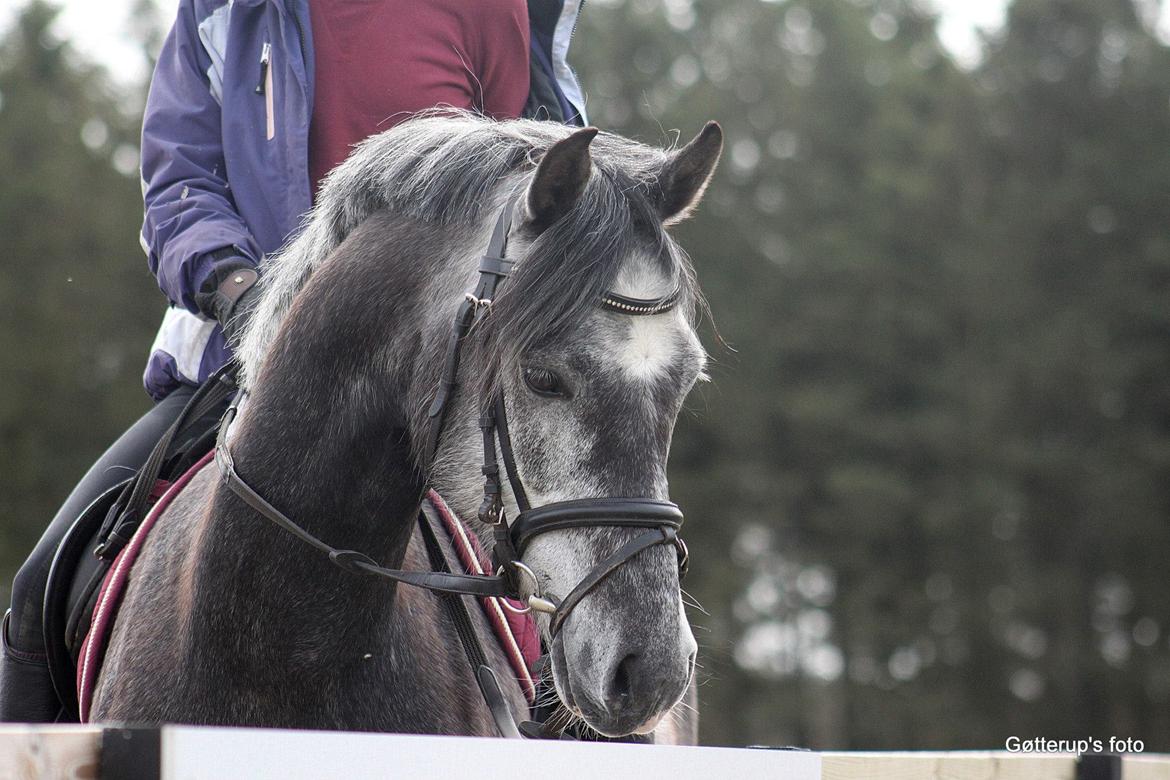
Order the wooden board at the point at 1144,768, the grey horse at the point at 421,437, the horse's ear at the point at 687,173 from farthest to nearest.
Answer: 1. the wooden board at the point at 1144,768
2. the horse's ear at the point at 687,173
3. the grey horse at the point at 421,437

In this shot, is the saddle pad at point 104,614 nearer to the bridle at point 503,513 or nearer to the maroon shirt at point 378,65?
the bridle at point 503,513

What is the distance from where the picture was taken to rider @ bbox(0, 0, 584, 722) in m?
3.54

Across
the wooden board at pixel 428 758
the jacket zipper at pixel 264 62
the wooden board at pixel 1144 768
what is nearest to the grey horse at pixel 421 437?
the wooden board at pixel 428 758

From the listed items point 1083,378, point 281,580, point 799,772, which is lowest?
point 1083,378

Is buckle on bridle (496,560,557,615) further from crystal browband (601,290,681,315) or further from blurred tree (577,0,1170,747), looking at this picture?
blurred tree (577,0,1170,747)

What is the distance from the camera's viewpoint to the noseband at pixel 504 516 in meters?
2.58

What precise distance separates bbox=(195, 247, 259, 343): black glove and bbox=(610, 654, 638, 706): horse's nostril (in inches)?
54.9

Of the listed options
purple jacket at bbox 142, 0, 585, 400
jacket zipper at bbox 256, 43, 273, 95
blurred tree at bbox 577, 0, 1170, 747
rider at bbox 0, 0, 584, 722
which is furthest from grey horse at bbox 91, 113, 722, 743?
blurred tree at bbox 577, 0, 1170, 747

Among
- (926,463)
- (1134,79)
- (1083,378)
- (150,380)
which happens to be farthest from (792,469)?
(150,380)

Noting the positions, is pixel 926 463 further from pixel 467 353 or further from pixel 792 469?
pixel 467 353

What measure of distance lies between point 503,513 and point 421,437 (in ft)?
0.78

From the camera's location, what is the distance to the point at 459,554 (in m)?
3.48

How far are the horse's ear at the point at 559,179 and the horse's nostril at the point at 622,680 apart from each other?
2.89 ft

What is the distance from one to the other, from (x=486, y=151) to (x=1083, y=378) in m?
21.3
